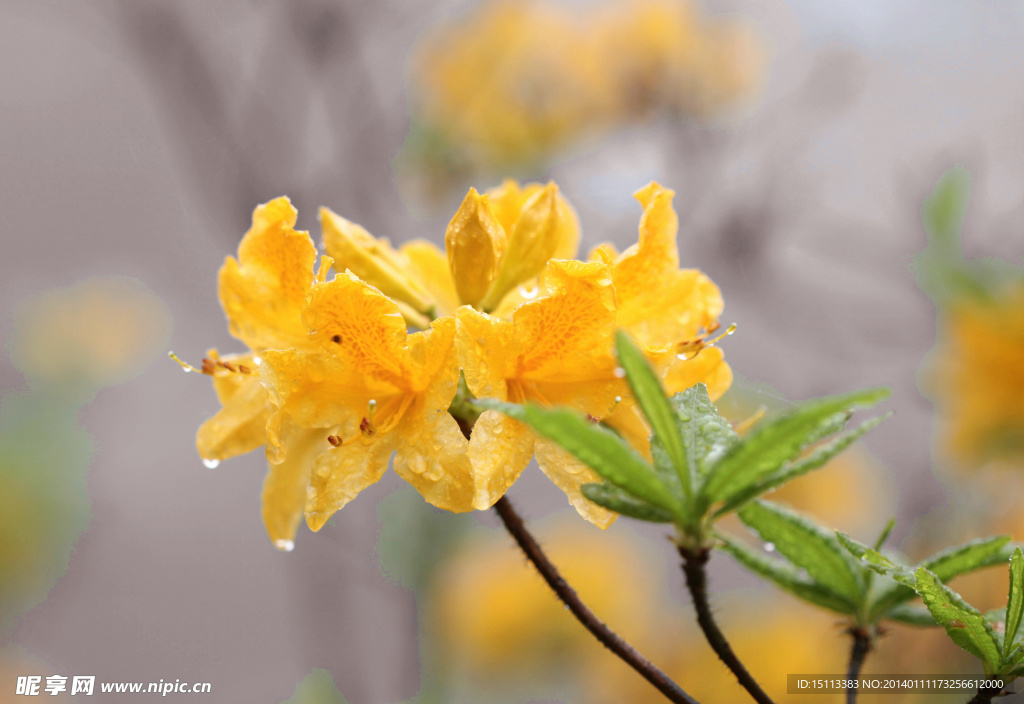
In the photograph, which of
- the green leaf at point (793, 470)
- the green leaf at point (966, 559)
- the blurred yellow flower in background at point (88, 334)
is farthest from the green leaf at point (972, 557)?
the blurred yellow flower in background at point (88, 334)

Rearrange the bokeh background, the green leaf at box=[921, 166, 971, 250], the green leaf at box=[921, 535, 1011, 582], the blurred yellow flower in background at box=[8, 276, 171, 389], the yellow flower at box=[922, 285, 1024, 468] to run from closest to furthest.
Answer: the green leaf at box=[921, 535, 1011, 582] → the green leaf at box=[921, 166, 971, 250] → the yellow flower at box=[922, 285, 1024, 468] → the bokeh background → the blurred yellow flower in background at box=[8, 276, 171, 389]

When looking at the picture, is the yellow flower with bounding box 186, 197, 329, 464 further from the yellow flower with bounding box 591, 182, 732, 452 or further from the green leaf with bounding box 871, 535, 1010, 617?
the green leaf with bounding box 871, 535, 1010, 617

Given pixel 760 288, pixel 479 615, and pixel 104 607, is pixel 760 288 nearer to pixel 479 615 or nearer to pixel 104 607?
pixel 479 615

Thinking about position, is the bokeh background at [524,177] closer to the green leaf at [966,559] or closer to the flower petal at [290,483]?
the green leaf at [966,559]

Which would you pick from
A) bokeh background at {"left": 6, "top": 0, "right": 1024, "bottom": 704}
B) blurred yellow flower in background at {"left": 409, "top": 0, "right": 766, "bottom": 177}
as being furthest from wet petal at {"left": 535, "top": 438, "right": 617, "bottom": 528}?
blurred yellow flower in background at {"left": 409, "top": 0, "right": 766, "bottom": 177}

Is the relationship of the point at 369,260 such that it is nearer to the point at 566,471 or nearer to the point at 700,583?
the point at 566,471

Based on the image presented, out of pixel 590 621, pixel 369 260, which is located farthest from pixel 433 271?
pixel 590 621
